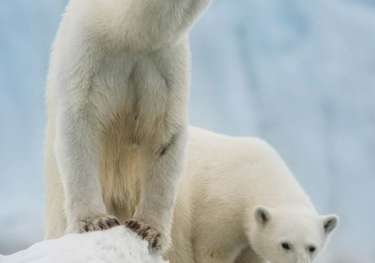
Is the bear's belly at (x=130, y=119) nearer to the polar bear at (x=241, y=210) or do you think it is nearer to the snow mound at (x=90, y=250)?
the snow mound at (x=90, y=250)

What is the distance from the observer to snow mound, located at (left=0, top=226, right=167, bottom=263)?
3900 mm

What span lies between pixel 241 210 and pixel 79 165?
2.92 meters

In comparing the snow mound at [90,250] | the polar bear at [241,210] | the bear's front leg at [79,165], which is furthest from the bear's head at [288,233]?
the snow mound at [90,250]

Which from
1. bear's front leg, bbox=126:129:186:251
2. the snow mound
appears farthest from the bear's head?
the snow mound

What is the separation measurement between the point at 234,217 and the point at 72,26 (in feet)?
9.91

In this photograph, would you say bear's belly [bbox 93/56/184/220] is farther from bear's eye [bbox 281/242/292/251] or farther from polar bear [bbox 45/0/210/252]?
bear's eye [bbox 281/242/292/251]

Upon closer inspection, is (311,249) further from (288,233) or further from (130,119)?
(130,119)

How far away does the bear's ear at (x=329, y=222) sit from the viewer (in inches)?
305

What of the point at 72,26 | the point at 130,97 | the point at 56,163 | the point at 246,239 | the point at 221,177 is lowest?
the point at 246,239

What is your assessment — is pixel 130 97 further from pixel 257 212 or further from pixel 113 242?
pixel 257 212

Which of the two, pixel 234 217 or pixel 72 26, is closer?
pixel 72 26

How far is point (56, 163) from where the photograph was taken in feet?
19.0

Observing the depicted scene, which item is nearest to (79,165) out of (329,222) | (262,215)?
(262,215)

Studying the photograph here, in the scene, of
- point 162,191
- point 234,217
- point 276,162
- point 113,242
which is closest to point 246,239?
point 234,217
